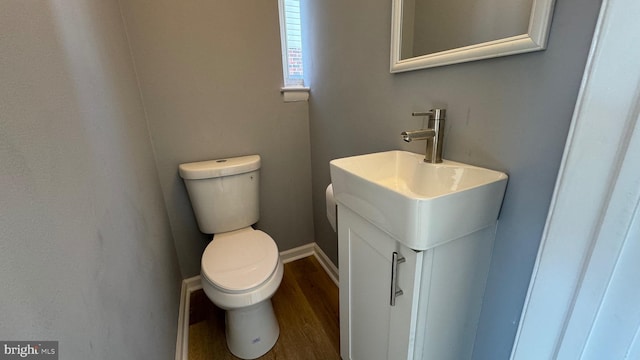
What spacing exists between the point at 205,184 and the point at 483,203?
4.19 feet

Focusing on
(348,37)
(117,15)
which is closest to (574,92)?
(348,37)

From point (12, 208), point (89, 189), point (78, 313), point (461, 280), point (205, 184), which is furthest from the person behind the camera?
point (205, 184)

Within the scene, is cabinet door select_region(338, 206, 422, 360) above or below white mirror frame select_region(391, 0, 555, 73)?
below

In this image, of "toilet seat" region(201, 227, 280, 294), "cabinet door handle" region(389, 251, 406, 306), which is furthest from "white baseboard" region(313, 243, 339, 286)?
"cabinet door handle" region(389, 251, 406, 306)

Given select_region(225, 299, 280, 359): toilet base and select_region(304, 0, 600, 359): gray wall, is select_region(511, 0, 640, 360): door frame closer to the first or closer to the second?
select_region(304, 0, 600, 359): gray wall

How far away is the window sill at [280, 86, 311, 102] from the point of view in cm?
160

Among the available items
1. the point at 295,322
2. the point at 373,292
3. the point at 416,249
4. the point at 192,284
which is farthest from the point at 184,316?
the point at 416,249

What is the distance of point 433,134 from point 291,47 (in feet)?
4.01

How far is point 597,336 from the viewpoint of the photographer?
41 cm

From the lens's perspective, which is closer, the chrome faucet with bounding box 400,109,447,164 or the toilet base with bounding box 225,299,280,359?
the chrome faucet with bounding box 400,109,447,164

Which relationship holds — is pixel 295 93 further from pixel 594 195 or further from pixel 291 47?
pixel 594 195

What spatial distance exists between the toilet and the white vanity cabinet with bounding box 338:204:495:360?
17.5 inches

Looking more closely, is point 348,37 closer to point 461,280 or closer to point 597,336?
point 461,280

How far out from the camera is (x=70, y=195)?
51 cm
